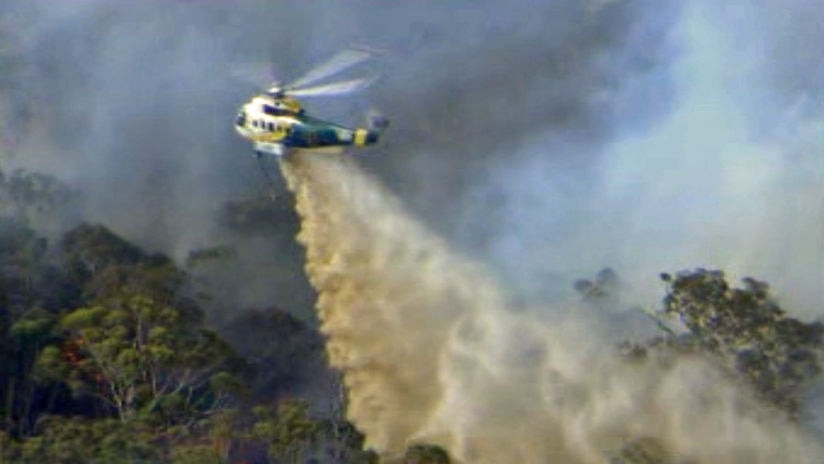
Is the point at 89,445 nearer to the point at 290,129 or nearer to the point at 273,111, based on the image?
the point at 290,129

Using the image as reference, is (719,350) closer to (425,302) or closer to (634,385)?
(634,385)

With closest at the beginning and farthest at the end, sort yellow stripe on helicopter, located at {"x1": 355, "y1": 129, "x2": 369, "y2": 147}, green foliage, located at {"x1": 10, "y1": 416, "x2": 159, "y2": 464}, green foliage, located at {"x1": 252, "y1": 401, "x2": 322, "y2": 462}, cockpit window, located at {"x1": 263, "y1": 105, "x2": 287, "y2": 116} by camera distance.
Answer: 1. green foliage, located at {"x1": 10, "y1": 416, "x2": 159, "y2": 464}
2. yellow stripe on helicopter, located at {"x1": 355, "y1": 129, "x2": 369, "y2": 147}
3. cockpit window, located at {"x1": 263, "y1": 105, "x2": 287, "y2": 116}
4. green foliage, located at {"x1": 252, "y1": 401, "x2": 322, "y2": 462}

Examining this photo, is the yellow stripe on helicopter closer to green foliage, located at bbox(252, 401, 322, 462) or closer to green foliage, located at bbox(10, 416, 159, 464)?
green foliage, located at bbox(252, 401, 322, 462)

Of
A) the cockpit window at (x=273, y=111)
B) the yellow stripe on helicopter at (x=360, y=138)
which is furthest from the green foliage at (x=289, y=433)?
the cockpit window at (x=273, y=111)

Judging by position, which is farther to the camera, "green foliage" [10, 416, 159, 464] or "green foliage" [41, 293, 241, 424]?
"green foliage" [41, 293, 241, 424]

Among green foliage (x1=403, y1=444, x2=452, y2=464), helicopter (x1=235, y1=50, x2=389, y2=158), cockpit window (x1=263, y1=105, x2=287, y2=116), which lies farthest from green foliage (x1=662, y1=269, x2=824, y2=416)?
cockpit window (x1=263, y1=105, x2=287, y2=116)

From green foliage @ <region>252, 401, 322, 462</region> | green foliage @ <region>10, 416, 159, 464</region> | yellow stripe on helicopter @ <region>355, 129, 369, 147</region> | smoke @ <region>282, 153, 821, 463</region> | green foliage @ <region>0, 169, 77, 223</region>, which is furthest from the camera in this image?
green foliage @ <region>0, 169, 77, 223</region>

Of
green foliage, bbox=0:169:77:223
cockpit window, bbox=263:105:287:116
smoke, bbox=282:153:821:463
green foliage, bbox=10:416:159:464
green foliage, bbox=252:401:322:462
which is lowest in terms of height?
green foliage, bbox=10:416:159:464

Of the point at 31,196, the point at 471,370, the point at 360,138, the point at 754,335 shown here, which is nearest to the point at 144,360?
the point at 360,138

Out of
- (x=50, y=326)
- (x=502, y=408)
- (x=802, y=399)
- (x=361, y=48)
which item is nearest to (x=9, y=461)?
(x=50, y=326)
